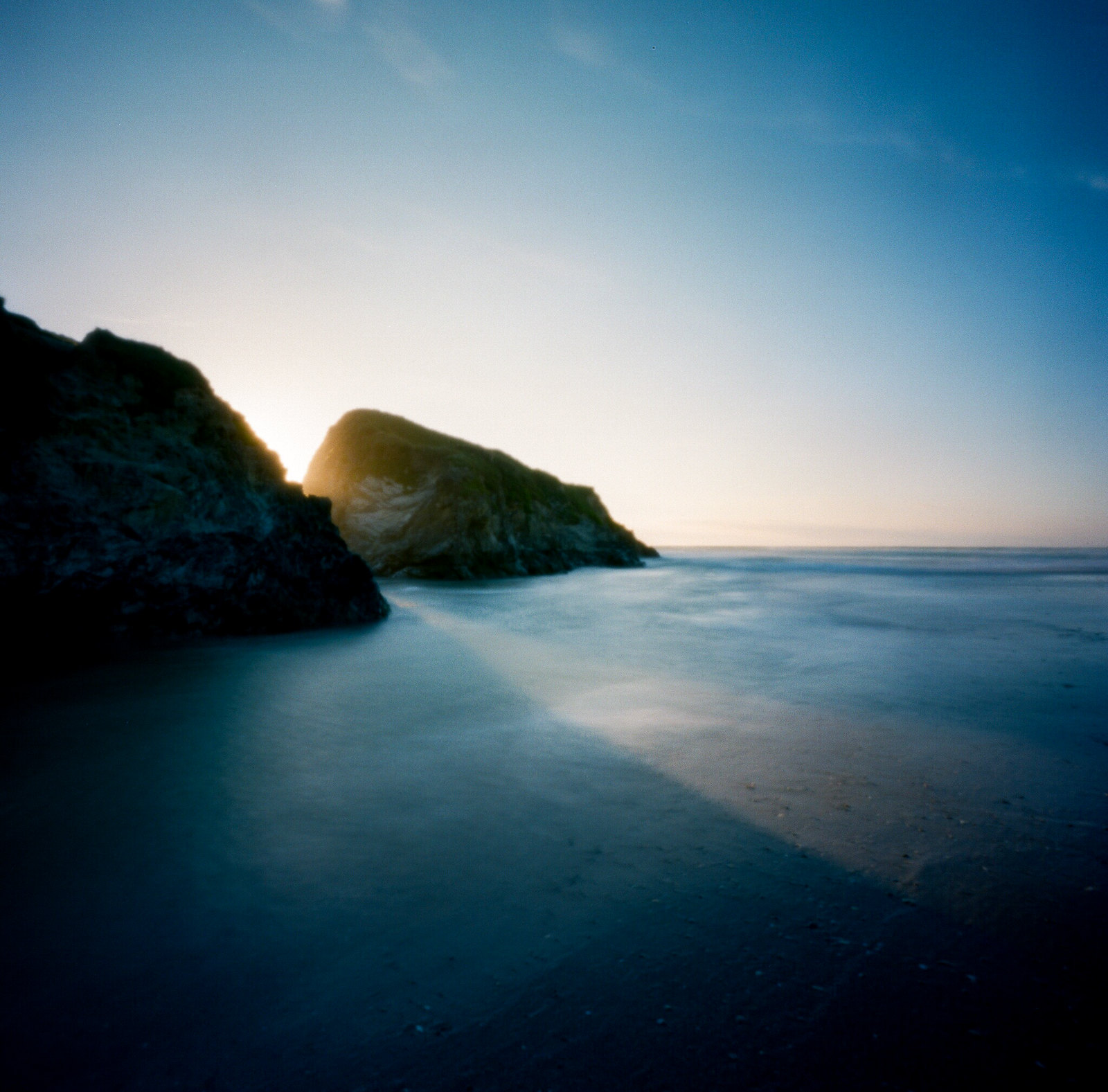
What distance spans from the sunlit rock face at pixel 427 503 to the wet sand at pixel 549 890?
924 inches

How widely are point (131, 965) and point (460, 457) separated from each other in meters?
32.3

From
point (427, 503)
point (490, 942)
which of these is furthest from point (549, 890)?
point (427, 503)

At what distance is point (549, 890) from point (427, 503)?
93.7 ft

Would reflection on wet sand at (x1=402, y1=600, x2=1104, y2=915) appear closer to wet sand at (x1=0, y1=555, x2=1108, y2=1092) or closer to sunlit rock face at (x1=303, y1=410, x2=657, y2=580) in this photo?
wet sand at (x1=0, y1=555, x2=1108, y2=1092)

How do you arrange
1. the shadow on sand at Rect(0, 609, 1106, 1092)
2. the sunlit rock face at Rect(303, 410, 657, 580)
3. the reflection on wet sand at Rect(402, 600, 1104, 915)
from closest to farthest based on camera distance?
1. the shadow on sand at Rect(0, 609, 1106, 1092)
2. the reflection on wet sand at Rect(402, 600, 1104, 915)
3. the sunlit rock face at Rect(303, 410, 657, 580)

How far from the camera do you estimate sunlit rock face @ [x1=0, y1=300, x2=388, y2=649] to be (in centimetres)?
729

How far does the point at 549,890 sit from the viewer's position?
2506mm

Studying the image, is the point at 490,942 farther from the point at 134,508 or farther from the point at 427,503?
the point at 427,503

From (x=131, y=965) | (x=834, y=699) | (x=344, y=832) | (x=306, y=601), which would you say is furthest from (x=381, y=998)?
(x=306, y=601)

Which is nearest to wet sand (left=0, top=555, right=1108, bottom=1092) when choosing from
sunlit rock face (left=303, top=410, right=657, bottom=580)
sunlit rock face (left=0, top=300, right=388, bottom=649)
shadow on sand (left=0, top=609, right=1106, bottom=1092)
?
shadow on sand (left=0, top=609, right=1106, bottom=1092)

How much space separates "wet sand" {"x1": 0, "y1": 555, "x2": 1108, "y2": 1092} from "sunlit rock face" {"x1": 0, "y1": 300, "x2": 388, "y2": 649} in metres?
2.42

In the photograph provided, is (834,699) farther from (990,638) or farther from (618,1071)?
(990,638)

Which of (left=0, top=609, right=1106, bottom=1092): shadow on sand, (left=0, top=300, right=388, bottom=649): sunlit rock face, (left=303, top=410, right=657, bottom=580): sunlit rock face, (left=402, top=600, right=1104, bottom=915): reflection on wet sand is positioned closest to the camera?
(left=0, top=609, right=1106, bottom=1092): shadow on sand

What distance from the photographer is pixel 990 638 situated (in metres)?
9.91
